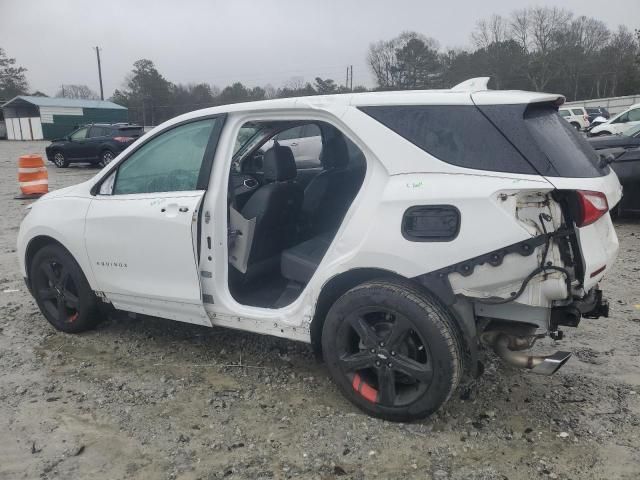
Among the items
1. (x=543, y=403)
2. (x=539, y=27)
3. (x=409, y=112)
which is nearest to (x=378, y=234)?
(x=409, y=112)

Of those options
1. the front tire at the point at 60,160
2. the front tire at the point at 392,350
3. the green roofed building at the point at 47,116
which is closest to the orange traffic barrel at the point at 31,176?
the front tire at the point at 60,160

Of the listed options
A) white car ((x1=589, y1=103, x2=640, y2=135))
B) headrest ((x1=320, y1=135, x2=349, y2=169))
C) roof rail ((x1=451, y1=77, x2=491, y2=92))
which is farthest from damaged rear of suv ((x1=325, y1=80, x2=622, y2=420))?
white car ((x1=589, y1=103, x2=640, y2=135))

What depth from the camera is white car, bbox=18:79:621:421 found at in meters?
2.64

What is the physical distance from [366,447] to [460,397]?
769 millimetres

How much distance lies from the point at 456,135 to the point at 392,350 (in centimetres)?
→ 118

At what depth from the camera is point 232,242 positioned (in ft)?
12.6

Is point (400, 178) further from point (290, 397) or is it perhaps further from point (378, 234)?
point (290, 397)

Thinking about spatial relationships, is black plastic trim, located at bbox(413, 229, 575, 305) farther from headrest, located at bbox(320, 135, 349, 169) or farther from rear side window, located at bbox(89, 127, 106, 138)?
rear side window, located at bbox(89, 127, 106, 138)

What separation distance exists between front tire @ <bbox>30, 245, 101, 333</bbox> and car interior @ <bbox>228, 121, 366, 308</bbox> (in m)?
1.29

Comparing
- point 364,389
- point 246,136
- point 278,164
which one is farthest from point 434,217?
point 246,136

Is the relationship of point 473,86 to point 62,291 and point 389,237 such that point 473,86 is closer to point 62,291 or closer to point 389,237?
point 389,237

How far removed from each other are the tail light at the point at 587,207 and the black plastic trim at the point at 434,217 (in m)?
0.57

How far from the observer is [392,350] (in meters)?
2.93

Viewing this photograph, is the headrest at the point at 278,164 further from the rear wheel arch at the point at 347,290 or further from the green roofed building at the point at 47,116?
the green roofed building at the point at 47,116
